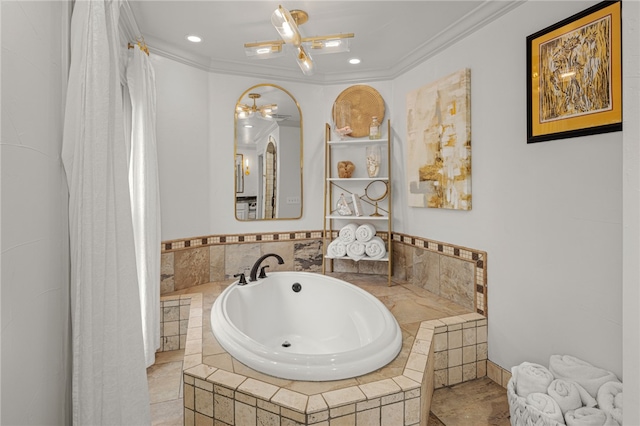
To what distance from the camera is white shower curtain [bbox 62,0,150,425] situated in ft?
2.92

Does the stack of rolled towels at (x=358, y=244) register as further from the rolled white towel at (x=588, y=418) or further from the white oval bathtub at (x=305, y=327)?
the rolled white towel at (x=588, y=418)

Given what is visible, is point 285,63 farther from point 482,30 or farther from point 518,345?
point 518,345

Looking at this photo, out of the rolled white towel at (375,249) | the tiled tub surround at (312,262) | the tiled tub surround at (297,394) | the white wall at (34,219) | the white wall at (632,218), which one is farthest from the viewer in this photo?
the rolled white towel at (375,249)

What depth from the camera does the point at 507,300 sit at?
2.13 m

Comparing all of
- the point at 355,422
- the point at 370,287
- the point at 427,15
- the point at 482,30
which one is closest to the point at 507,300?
the point at 370,287

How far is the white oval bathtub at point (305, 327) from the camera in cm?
154

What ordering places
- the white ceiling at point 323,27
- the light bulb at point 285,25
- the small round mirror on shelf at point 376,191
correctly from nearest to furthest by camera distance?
the light bulb at point 285,25 < the white ceiling at point 323,27 < the small round mirror on shelf at point 376,191

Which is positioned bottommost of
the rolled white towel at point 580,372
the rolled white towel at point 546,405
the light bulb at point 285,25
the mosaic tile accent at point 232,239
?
the rolled white towel at point 546,405

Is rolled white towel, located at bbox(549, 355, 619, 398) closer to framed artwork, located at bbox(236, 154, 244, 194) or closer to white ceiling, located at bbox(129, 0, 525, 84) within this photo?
white ceiling, located at bbox(129, 0, 525, 84)

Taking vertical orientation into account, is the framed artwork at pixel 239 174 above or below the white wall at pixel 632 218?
above

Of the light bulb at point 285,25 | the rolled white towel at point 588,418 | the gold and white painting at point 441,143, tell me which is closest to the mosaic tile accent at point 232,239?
the gold and white painting at point 441,143

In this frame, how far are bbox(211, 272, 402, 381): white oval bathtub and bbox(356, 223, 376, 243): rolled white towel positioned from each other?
0.53m

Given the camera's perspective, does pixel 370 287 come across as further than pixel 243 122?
No

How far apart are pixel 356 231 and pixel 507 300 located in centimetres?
137
